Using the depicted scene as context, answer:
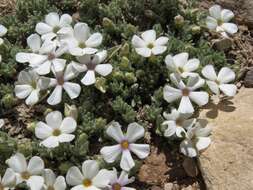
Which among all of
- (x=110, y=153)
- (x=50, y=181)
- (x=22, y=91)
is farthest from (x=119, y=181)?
(x=22, y=91)

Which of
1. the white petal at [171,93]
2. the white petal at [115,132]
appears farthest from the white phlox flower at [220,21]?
the white petal at [115,132]

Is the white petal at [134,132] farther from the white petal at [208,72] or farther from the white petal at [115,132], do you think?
the white petal at [208,72]

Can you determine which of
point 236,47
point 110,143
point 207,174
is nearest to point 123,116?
point 110,143

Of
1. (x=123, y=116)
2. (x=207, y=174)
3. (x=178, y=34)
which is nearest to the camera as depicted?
(x=207, y=174)

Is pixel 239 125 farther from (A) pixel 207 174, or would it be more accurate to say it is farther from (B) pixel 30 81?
(B) pixel 30 81

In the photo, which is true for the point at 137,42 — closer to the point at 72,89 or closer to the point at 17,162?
the point at 72,89

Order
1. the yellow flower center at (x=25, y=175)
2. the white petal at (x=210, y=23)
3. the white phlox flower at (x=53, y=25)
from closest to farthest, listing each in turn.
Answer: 1. the yellow flower center at (x=25, y=175)
2. the white phlox flower at (x=53, y=25)
3. the white petal at (x=210, y=23)
